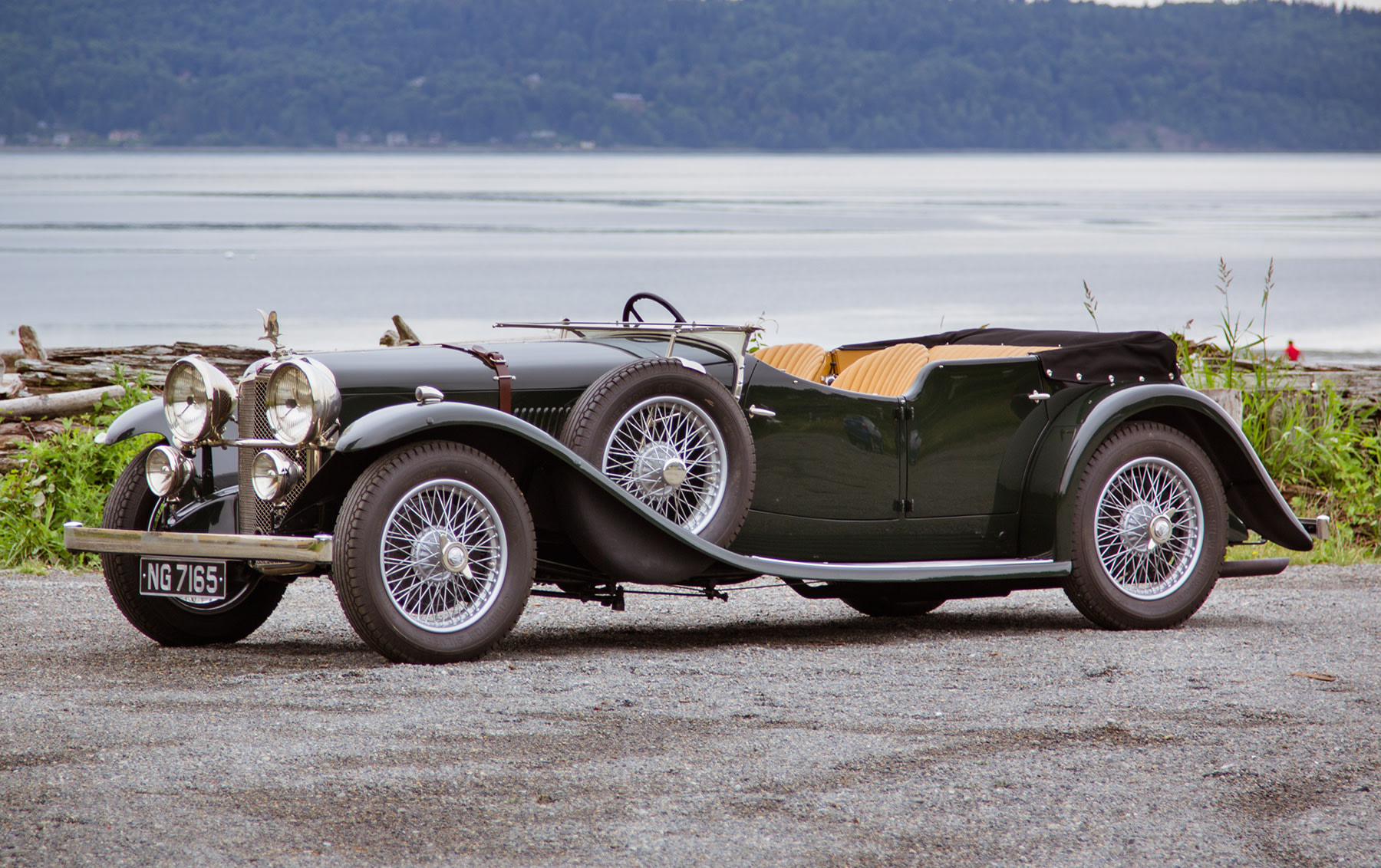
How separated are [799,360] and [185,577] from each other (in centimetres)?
254

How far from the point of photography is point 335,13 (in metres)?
185

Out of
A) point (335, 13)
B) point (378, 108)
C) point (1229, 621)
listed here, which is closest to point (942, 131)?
point (378, 108)

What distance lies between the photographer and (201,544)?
4.84 metres

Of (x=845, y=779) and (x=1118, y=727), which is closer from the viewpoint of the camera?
(x=845, y=779)

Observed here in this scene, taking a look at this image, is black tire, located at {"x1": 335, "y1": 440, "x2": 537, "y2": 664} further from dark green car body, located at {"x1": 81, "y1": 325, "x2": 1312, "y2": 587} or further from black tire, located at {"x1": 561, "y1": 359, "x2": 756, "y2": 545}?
black tire, located at {"x1": 561, "y1": 359, "x2": 756, "y2": 545}

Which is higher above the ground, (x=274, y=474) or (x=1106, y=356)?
(x=1106, y=356)

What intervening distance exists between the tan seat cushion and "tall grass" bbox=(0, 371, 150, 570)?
4226mm

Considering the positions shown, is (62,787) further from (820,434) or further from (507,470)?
(820,434)

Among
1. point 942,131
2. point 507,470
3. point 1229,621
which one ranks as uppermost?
point 942,131

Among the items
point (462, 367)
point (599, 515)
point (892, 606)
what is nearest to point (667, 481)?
point (599, 515)

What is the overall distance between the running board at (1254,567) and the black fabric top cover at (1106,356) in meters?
0.77

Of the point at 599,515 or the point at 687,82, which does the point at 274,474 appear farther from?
the point at 687,82

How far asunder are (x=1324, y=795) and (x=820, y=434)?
237cm

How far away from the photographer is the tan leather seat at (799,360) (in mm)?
6391
